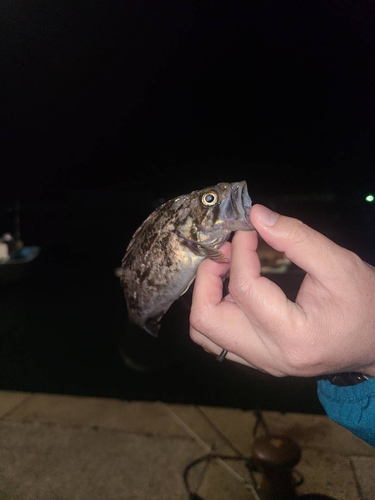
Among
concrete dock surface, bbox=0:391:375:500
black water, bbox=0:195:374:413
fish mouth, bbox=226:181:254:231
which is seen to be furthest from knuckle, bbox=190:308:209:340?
black water, bbox=0:195:374:413

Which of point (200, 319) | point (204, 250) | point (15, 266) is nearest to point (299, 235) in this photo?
point (204, 250)

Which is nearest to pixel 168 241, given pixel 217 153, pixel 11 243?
pixel 11 243

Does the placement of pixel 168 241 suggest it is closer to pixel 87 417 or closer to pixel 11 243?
pixel 87 417

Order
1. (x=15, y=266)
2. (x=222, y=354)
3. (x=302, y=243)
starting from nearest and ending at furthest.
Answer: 1. (x=302, y=243)
2. (x=222, y=354)
3. (x=15, y=266)

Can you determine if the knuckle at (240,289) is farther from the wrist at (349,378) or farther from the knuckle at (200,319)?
the wrist at (349,378)

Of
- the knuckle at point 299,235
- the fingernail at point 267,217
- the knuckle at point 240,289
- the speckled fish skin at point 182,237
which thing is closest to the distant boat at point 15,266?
the speckled fish skin at point 182,237

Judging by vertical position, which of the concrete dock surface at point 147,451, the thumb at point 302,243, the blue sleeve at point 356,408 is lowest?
the concrete dock surface at point 147,451

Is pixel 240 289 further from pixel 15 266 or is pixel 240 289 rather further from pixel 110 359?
pixel 15 266
